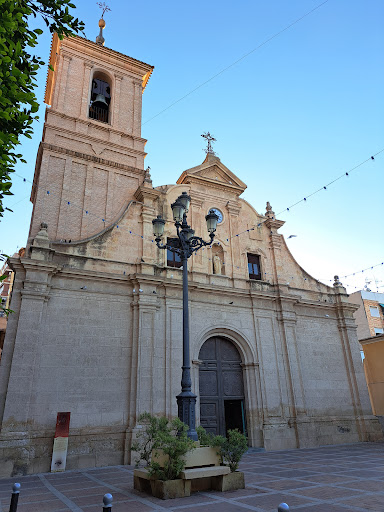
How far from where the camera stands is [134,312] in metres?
14.9

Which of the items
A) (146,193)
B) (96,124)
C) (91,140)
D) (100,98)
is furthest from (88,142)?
(146,193)

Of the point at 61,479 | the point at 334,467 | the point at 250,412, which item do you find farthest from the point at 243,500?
the point at 250,412

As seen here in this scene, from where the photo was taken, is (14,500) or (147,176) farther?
(147,176)

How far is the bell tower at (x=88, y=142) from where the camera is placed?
16406 mm

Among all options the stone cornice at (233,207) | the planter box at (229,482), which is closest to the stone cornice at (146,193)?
the stone cornice at (233,207)

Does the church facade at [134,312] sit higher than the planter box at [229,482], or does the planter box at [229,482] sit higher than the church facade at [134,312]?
the church facade at [134,312]

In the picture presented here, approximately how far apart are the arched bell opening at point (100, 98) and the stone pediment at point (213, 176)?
5520 mm

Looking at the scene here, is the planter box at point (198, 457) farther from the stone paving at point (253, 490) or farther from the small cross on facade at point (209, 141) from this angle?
the small cross on facade at point (209, 141)

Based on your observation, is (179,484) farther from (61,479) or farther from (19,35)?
(19,35)

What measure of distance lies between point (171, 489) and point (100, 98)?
728 inches

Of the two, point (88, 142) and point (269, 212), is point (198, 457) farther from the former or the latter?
point (269, 212)

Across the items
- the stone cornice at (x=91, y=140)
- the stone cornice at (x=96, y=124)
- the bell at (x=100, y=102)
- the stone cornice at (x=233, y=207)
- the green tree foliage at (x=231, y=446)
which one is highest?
the bell at (x=100, y=102)

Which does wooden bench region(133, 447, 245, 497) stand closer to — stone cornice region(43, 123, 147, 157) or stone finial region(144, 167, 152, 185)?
stone finial region(144, 167, 152, 185)

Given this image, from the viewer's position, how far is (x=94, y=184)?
17.6 metres
